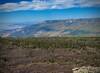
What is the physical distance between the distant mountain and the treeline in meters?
0.07

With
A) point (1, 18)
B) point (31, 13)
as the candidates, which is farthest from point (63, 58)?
point (1, 18)

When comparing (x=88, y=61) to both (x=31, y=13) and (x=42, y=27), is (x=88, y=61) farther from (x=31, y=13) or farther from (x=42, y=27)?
(x=31, y=13)

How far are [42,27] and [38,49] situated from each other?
0.36m

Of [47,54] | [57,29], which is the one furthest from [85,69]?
[57,29]

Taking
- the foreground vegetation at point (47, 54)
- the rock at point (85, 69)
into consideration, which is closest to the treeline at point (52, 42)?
the foreground vegetation at point (47, 54)

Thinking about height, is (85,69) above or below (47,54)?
below

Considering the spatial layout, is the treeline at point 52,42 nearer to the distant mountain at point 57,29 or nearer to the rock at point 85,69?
the distant mountain at point 57,29

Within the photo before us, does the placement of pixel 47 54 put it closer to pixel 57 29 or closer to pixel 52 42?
pixel 52 42

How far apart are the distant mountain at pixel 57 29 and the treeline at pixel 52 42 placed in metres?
0.07

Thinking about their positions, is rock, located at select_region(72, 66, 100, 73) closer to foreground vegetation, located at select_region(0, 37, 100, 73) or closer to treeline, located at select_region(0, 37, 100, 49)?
foreground vegetation, located at select_region(0, 37, 100, 73)

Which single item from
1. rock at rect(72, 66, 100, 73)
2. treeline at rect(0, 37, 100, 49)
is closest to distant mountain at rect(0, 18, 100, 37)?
treeline at rect(0, 37, 100, 49)

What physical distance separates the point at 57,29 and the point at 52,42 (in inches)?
9.0

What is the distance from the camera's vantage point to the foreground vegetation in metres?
3.14

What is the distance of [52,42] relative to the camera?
3.21 metres
